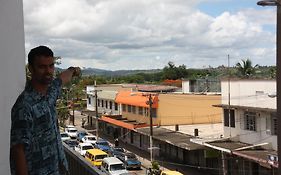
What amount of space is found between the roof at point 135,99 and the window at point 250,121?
9.51 metres

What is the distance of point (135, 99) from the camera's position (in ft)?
97.9

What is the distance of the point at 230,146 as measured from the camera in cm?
1761

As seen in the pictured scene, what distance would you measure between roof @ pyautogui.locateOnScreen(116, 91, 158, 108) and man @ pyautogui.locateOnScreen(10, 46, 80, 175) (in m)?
24.8

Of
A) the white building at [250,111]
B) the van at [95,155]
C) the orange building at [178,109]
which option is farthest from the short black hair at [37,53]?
the orange building at [178,109]

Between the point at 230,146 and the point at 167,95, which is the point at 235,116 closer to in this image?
the point at 230,146

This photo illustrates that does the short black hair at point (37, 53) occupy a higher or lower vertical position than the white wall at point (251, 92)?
higher

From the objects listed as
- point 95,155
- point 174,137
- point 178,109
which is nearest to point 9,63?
point 95,155

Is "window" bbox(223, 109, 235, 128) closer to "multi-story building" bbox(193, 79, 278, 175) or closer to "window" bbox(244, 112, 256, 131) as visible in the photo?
"multi-story building" bbox(193, 79, 278, 175)

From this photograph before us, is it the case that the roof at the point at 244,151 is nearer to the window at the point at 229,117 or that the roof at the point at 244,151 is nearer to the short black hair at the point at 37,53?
the window at the point at 229,117

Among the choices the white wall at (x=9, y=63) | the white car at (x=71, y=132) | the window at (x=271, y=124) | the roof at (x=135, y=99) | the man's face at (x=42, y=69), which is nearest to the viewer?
the man's face at (x=42, y=69)

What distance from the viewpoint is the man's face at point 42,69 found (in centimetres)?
203

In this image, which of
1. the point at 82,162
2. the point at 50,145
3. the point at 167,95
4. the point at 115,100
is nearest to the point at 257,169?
the point at 167,95

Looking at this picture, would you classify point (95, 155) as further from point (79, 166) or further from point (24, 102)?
point (24, 102)

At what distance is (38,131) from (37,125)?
0.03m
